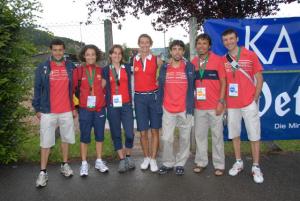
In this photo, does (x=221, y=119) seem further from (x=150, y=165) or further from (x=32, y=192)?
(x=32, y=192)

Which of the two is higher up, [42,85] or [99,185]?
[42,85]

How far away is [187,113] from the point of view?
210 inches

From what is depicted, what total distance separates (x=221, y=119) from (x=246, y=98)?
459mm

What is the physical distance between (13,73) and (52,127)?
116 cm

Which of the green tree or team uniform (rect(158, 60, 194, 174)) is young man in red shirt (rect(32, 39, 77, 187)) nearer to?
the green tree

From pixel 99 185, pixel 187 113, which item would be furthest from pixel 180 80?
pixel 99 185

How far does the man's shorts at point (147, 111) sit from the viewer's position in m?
5.54

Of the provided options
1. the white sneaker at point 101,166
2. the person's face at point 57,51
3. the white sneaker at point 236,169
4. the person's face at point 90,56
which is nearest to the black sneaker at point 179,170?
the white sneaker at point 236,169

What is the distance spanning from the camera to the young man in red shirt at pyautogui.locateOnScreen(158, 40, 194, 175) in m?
5.31

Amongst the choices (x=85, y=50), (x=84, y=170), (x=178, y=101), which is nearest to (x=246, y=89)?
(x=178, y=101)

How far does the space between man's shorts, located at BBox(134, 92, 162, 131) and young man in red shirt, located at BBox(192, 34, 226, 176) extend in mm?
573

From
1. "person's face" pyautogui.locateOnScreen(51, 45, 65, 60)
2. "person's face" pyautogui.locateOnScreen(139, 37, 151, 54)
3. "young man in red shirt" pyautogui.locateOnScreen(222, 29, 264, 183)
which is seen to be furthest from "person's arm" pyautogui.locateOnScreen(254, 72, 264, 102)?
"person's face" pyautogui.locateOnScreen(51, 45, 65, 60)

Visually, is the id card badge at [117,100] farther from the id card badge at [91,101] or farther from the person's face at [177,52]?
the person's face at [177,52]

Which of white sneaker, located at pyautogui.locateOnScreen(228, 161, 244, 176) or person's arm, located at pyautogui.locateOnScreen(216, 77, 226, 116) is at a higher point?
person's arm, located at pyautogui.locateOnScreen(216, 77, 226, 116)
